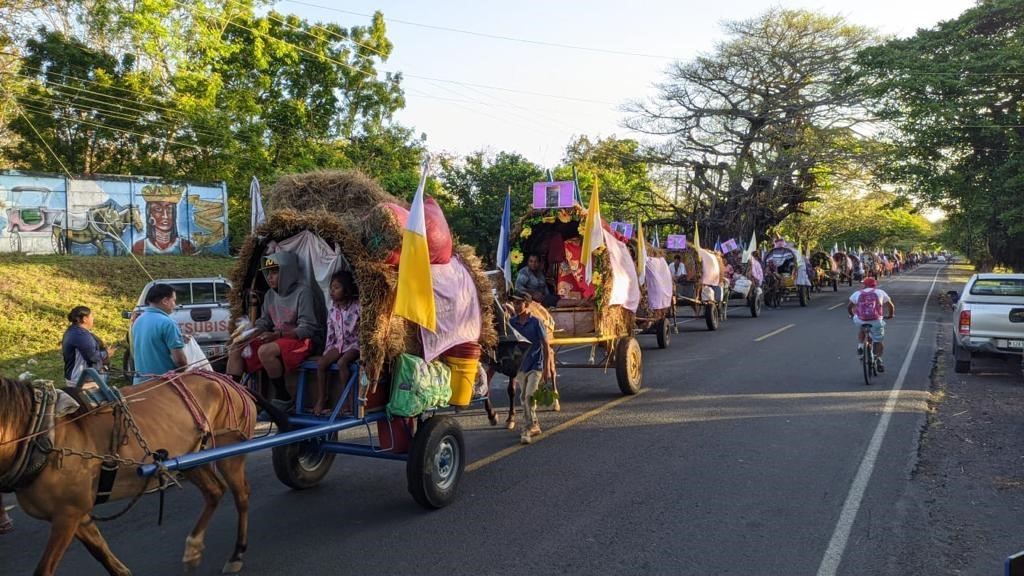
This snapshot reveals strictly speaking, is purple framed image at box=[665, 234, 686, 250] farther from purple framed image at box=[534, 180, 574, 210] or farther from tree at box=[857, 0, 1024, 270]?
tree at box=[857, 0, 1024, 270]

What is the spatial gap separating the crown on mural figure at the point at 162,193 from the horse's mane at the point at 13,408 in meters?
25.1

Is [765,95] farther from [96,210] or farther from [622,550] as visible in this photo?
[622,550]

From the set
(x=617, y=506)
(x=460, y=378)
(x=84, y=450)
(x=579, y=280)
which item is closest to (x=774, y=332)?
(x=579, y=280)

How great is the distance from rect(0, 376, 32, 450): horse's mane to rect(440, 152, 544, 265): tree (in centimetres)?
2168

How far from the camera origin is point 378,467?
7.27m

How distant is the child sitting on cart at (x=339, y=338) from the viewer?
18.8ft

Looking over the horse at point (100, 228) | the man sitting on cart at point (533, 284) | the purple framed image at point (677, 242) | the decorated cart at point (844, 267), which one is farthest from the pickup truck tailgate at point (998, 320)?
the decorated cart at point (844, 267)

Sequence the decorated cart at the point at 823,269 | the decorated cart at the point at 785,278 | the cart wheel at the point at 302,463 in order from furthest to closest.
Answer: the decorated cart at the point at 823,269, the decorated cart at the point at 785,278, the cart wheel at the point at 302,463

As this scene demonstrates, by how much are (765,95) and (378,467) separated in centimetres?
3482

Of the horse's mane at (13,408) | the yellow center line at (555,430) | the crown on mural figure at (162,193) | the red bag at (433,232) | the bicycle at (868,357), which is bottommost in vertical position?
the yellow center line at (555,430)

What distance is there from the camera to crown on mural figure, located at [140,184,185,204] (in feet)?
86.6

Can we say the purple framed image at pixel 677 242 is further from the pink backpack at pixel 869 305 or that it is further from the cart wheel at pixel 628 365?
the cart wheel at pixel 628 365

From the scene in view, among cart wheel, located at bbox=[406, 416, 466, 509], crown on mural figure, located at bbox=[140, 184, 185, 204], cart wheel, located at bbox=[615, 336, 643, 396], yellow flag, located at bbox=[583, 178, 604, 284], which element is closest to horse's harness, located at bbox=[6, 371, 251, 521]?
cart wheel, located at bbox=[406, 416, 466, 509]

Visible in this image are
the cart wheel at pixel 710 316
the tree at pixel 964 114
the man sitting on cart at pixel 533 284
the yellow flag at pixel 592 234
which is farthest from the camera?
the tree at pixel 964 114
